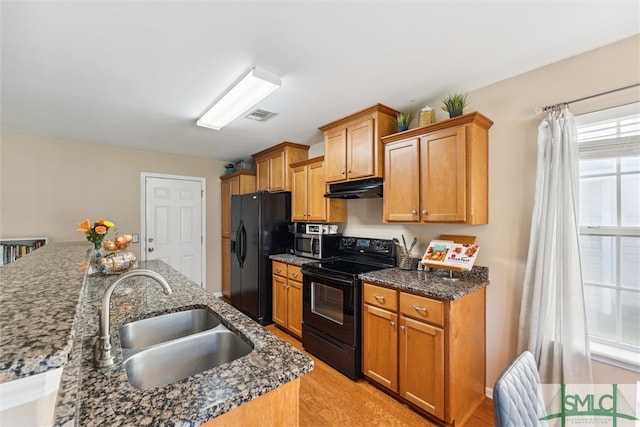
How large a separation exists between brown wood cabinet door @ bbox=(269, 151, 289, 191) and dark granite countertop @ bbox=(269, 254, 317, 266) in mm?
903

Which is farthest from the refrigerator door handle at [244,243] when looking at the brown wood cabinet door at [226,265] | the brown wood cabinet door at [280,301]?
the brown wood cabinet door at [226,265]

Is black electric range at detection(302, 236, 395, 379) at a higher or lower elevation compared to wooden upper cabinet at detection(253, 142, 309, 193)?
lower

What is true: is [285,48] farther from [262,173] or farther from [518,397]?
[262,173]

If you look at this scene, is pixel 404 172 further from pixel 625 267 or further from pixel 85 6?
pixel 85 6

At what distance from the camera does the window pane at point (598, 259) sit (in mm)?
1672

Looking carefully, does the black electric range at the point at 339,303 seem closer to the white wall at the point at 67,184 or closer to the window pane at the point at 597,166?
the window pane at the point at 597,166

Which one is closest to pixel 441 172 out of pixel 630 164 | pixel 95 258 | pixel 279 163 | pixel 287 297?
pixel 630 164

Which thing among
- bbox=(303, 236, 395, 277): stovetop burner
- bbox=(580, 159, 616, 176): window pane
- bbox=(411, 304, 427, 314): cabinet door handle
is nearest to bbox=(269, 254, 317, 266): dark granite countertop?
bbox=(303, 236, 395, 277): stovetop burner

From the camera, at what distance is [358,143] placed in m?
2.61

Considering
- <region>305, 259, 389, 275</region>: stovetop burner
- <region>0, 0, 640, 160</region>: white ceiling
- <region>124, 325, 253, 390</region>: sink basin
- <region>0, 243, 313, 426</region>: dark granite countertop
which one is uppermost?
<region>0, 0, 640, 160</region>: white ceiling

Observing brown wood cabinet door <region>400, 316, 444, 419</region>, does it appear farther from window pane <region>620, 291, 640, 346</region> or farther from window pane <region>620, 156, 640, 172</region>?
window pane <region>620, 156, 640, 172</region>

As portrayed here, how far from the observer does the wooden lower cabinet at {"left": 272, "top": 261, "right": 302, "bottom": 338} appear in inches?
119

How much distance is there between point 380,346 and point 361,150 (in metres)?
1.70

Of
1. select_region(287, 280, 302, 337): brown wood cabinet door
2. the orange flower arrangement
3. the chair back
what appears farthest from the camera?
select_region(287, 280, 302, 337): brown wood cabinet door
